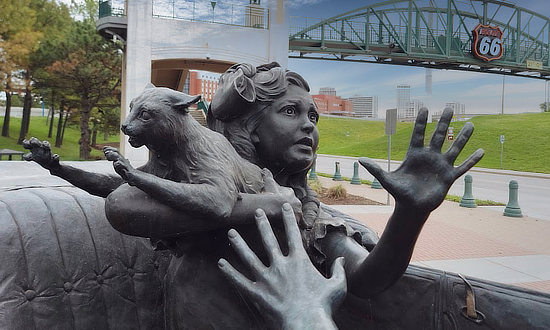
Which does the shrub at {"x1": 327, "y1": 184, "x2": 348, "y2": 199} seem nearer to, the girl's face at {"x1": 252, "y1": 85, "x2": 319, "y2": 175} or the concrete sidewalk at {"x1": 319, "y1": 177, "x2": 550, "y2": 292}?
the concrete sidewalk at {"x1": 319, "y1": 177, "x2": 550, "y2": 292}

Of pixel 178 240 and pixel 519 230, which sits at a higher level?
pixel 178 240

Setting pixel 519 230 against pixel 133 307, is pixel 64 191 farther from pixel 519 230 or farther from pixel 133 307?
pixel 519 230

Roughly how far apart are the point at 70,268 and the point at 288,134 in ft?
3.32

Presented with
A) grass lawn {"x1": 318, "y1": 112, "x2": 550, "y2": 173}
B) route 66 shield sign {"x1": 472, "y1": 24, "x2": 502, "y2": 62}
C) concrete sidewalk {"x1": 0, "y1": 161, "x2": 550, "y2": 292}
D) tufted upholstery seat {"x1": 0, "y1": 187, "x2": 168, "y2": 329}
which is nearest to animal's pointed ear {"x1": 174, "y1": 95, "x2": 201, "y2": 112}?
tufted upholstery seat {"x1": 0, "y1": 187, "x2": 168, "y2": 329}

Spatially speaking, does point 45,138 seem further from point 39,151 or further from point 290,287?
point 290,287

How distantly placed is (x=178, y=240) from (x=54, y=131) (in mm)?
36142

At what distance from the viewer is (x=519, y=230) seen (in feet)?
29.7

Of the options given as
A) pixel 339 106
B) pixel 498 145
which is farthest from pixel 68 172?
pixel 339 106

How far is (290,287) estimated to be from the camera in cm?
118

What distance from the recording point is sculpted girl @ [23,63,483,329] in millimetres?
1220

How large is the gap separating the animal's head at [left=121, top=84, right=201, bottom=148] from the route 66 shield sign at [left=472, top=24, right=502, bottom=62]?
26835 mm

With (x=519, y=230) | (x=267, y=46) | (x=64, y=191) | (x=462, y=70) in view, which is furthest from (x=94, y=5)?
(x=64, y=191)

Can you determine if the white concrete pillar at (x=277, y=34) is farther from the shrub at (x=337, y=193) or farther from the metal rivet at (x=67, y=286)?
the metal rivet at (x=67, y=286)

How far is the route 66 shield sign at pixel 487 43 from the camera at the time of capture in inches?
984
